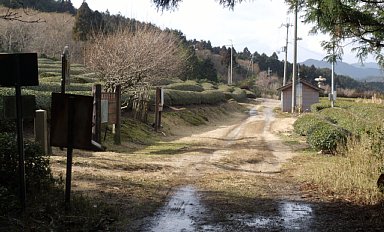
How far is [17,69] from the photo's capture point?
5.98 meters

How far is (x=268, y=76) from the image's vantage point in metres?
109

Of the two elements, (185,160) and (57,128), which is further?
(185,160)

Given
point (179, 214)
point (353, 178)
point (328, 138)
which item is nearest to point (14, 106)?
point (179, 214)

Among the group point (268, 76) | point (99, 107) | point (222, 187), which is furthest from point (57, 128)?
point (268, 76)

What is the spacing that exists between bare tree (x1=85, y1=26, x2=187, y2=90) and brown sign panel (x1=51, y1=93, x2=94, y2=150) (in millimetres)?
15378

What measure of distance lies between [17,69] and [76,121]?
1.01 metres

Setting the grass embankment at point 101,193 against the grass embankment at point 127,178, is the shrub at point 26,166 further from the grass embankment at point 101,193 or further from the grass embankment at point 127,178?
the grass embankment at point 127,178

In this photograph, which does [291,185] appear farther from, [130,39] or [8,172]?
[130,39]

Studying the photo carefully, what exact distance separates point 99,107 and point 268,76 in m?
96.9

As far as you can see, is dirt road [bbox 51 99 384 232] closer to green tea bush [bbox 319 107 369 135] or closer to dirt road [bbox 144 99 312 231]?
dirt road [bbox 144 99 312 231]

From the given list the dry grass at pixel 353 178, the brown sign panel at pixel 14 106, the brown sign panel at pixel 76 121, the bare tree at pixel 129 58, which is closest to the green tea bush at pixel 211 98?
the bare tree at pixel 129 58

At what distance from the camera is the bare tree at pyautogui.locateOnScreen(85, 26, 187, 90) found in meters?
22.1

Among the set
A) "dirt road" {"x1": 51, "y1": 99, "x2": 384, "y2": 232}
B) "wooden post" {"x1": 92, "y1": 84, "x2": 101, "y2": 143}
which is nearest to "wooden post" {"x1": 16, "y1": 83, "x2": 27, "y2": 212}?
"dirt road" {"x1": 51, "y1": 99, "x2": 384, "y2": 232}

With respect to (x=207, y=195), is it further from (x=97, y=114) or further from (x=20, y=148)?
(x=97, y=114)
